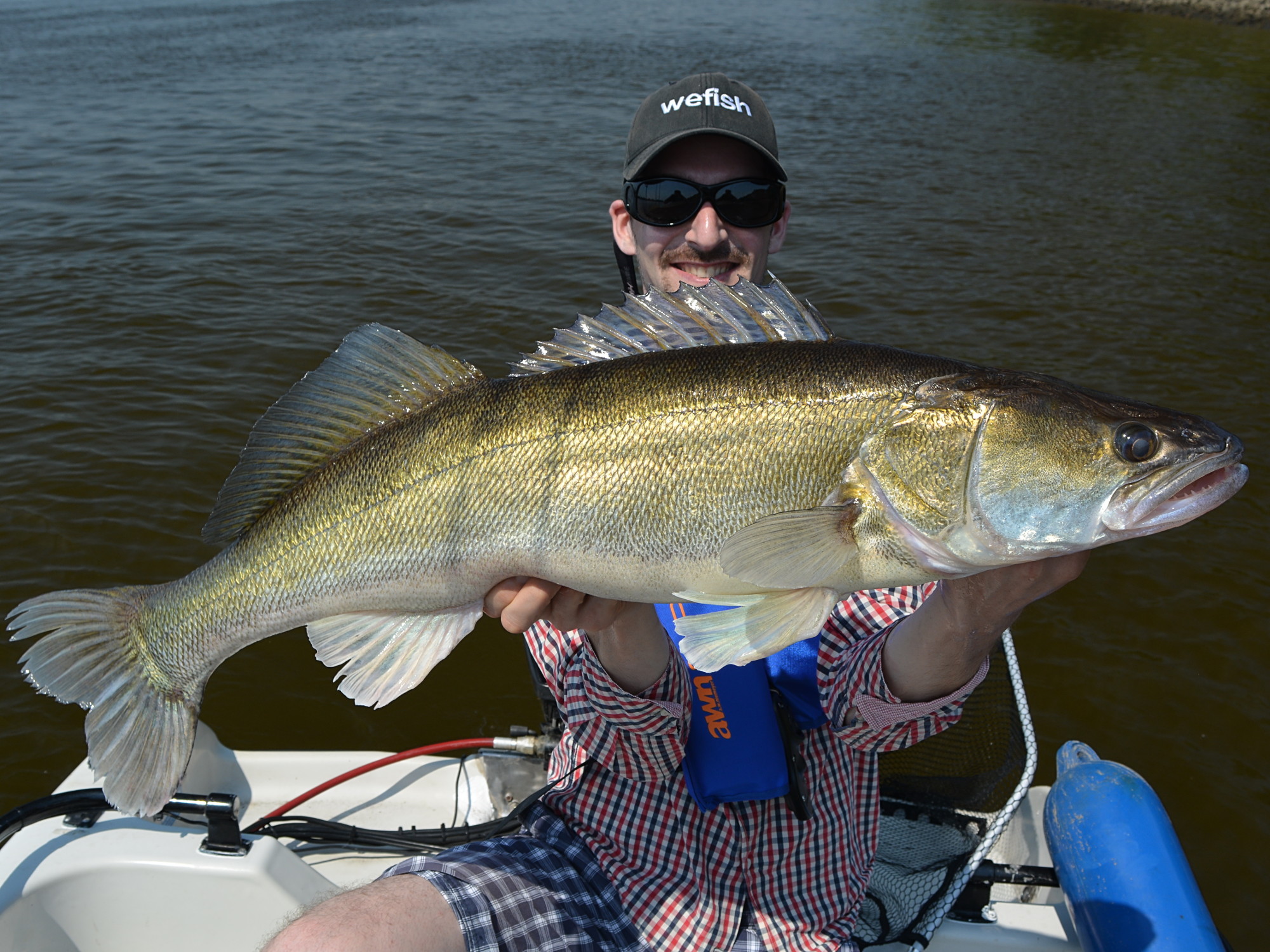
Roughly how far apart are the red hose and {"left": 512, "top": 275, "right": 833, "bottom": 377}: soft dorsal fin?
1.88 m

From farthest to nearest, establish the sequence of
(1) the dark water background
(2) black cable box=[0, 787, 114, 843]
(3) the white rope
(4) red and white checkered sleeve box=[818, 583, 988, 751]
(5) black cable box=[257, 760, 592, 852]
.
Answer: (1) the dark water background
(5) black cable box=[257, 760, 592, 852]
(2) black cable box=[0, 787, 114, 843]
(3) the white rope
(4) red and white checkered sleeve box=[818, 583, 988, 751]

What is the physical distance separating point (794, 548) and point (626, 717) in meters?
0.80

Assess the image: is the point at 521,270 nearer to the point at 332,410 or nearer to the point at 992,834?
the point at 332,410

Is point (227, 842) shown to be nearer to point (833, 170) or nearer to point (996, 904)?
point (996, 904)

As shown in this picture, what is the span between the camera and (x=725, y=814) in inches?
100

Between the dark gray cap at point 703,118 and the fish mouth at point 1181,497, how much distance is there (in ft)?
6.32

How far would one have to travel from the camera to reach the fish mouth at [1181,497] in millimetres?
1755

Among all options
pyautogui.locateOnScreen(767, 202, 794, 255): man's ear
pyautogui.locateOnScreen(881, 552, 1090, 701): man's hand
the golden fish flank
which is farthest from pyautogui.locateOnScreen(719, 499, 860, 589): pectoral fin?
pyautogui.locateOnScreen(767, 202, 794, 255): man's ear

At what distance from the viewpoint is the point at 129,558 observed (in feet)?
20.7

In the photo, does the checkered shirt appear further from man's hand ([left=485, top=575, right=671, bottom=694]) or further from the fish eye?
the fish eye

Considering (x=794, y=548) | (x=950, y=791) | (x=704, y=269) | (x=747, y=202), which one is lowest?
(x=950, y=791)

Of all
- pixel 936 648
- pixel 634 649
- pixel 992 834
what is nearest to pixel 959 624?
pixel 936 648

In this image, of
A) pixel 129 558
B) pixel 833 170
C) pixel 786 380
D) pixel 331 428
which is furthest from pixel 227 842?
pixel 833 170

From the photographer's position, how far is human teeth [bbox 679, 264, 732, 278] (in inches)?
128
